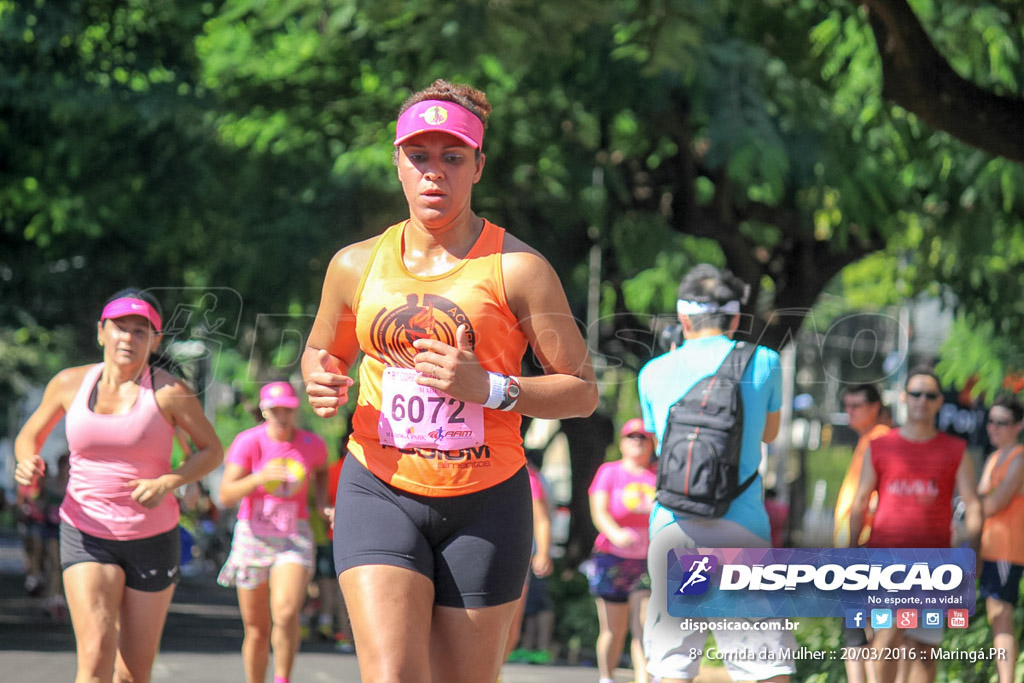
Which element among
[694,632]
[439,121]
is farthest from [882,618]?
[439,121]

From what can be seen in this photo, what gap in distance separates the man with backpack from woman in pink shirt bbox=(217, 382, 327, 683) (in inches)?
90.1

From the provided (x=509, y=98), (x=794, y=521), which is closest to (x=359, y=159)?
(x=509, y=98)

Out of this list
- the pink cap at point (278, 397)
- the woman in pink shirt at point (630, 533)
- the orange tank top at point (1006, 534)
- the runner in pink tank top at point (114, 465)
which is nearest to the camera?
the runner in pink tank top at point (114, 465)

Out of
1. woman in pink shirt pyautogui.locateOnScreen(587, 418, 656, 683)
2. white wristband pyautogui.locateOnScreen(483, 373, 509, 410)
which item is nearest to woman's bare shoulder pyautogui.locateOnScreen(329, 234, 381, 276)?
white wristband pyautogui.locateOnScreen(483, 373, 509, 410)

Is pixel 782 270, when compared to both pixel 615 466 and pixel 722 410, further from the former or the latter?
pixel 722 410

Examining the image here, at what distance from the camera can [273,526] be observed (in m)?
8.43

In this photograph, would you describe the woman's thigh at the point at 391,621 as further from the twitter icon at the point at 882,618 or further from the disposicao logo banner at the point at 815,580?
the twitter icon at the point at 882,618

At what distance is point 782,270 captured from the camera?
55.7ft

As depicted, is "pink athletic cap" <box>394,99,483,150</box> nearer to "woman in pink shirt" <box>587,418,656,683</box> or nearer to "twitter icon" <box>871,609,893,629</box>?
"twitter icon" <box>871,609,893,629</box>

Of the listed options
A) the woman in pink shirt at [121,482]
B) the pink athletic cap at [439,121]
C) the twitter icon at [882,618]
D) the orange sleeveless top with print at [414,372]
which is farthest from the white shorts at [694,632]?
the pink athletic cap at [439,121]

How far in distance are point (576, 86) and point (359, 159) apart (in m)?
2.18

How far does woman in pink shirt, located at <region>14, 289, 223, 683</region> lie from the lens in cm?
607

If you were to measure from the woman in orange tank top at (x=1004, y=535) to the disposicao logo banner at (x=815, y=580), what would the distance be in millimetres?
163

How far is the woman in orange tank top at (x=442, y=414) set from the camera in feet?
13.3
